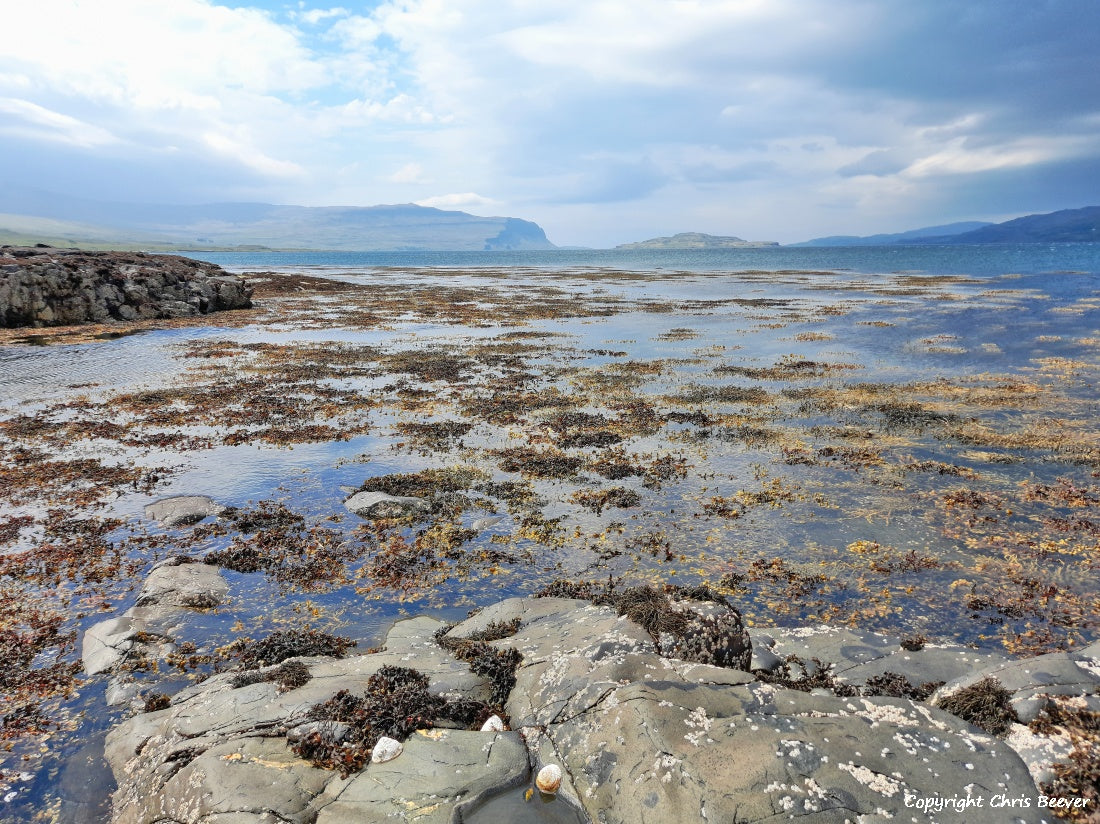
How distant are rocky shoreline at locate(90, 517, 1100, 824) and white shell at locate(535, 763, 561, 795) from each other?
0.08m

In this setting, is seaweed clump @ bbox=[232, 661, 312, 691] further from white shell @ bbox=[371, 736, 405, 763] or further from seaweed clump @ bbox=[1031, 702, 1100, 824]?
seaweed clump @ bbox=[1031, 702, 1100, 824]

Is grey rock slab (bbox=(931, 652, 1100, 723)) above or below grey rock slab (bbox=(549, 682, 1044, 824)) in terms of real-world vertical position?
above

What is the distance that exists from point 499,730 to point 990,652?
8.36 m

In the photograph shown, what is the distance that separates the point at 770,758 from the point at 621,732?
1.58 metres

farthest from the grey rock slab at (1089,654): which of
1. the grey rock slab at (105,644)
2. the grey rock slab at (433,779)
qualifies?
the grey rock slab at (105,644)

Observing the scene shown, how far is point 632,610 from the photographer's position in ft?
29.5

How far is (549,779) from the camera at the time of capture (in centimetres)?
623

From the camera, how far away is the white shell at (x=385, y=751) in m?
6.57

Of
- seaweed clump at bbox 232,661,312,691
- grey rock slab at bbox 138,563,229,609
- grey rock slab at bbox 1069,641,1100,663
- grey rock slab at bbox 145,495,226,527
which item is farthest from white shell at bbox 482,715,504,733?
grey rock slab at bbox 145,495,226,527

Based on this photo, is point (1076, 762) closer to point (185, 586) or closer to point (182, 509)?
point (185, 586)

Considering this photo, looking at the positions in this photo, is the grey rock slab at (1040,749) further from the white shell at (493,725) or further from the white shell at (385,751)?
the white shell at (385,751)

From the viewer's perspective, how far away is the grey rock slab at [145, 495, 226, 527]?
1459cm

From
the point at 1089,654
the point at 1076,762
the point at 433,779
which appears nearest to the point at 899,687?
the point at 1089,654

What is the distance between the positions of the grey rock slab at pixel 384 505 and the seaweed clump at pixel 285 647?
15.3 ft
